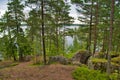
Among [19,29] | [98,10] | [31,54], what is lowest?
[31,54]

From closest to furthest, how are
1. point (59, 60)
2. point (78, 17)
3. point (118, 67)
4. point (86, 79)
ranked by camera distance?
1. point (86, 79)
2. point (118, 67)
3. point (59, 60)
4. point (78, 17)

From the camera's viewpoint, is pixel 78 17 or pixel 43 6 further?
pixel 78 17

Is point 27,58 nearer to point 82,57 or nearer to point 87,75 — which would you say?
point 82,57

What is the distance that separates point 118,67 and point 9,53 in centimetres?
2468

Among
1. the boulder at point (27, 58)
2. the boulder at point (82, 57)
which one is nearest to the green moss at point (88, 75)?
the boulder at point (82, 57)

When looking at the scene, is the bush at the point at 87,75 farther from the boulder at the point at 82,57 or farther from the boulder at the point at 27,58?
the boulder at the point at 27,58

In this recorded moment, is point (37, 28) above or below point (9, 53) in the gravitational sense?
above

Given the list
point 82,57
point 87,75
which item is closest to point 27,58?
point 82,57

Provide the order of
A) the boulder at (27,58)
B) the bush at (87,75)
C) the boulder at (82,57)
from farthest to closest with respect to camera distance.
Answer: the boulder at (27,58)
the boulder at (82,57)
the bush at (87,75)

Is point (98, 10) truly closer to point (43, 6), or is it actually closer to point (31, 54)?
point (43, 6)

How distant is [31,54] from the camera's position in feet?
155

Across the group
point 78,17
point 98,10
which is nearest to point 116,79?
point 98,10

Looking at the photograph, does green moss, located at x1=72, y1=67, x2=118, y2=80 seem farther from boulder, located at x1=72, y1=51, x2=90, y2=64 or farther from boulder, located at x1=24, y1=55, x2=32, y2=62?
boulder, located at x1=24, y1=55, x2=32, y2=62

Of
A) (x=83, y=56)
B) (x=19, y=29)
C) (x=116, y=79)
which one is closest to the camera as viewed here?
(x=116, y=79)
